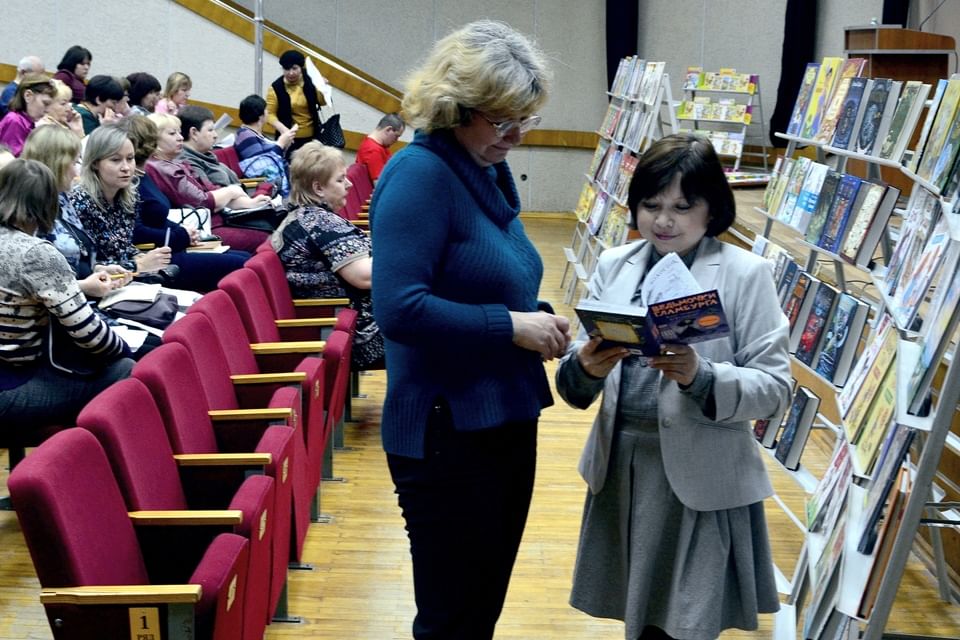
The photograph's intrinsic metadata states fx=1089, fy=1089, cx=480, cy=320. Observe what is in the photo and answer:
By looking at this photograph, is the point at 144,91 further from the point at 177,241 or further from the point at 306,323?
the point at 306,323

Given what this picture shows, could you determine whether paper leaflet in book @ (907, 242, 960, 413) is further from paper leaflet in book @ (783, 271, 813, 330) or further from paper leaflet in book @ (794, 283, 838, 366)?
paper leaflet in book @ (783, 271, 813, 330)

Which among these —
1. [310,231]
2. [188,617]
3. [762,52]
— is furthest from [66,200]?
[762,52]

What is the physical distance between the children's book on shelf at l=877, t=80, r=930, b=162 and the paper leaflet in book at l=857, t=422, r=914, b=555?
1029mm

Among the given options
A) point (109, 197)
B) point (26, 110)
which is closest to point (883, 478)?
point (109, 197)

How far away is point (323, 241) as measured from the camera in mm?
4859

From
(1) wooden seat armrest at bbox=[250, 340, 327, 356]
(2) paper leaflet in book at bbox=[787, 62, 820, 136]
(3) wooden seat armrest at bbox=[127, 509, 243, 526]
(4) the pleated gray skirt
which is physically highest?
(2) paper leaflet in book at bbox=[787, 62, 820, 136]

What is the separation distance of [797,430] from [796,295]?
472 mm

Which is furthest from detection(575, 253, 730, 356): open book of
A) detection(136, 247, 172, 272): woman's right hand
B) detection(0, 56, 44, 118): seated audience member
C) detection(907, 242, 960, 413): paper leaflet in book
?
detection(0, 56, 44, 118): seated audience member

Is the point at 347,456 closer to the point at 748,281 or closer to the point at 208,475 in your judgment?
the point at 208,475

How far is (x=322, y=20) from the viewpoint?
13.7 m

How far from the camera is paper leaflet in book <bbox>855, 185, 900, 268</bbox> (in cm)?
317

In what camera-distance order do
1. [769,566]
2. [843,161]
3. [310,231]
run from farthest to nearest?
[310,231] → [843,161] → [769,566]

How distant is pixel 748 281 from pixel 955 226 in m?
0.43

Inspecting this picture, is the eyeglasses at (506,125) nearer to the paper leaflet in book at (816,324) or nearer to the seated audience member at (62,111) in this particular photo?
the paper leaflet in book at (816,324)
